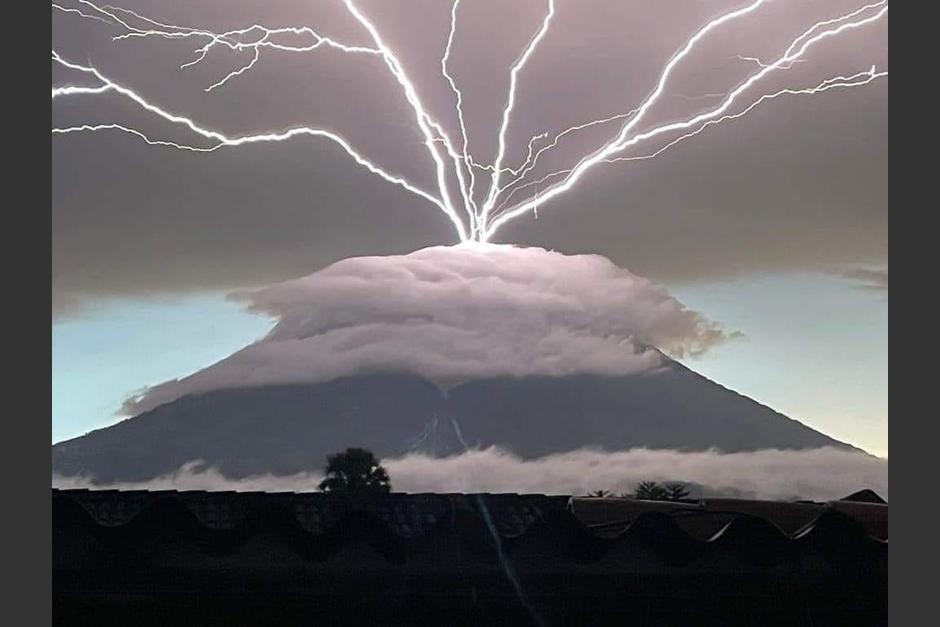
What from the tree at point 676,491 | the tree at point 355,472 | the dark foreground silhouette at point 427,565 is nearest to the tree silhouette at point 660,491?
the tree at point 676,491

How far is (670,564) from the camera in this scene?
5223mm

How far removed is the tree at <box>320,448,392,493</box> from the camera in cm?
767

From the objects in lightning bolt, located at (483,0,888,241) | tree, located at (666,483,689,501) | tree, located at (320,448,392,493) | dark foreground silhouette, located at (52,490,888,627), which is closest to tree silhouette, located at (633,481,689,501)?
tree, located at (666,483,689,501)

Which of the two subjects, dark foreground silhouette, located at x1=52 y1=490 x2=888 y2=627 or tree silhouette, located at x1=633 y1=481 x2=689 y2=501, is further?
tree silhouette, located at x1=633 y1=481 x2=689 y2=501

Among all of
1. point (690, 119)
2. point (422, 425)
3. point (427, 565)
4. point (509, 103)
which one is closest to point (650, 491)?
point (422, 425)

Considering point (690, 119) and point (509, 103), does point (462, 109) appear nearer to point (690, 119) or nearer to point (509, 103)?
point (509, 103)

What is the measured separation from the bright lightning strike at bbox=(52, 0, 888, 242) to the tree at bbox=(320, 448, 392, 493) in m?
1.67

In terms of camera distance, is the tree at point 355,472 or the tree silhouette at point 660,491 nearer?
the tree at point 355,472

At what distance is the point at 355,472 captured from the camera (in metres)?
7.98

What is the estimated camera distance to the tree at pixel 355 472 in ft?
25.2

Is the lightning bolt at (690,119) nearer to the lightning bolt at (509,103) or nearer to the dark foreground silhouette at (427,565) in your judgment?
the lightning bolt at (509,103)

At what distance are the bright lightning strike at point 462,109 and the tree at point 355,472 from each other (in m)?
1.67

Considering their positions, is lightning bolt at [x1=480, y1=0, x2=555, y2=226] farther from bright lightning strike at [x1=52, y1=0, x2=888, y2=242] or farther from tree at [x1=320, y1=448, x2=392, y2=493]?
tree at [x1=320, y1=448, x2=392, y2=493]

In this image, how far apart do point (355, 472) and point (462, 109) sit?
2576 millimetres
